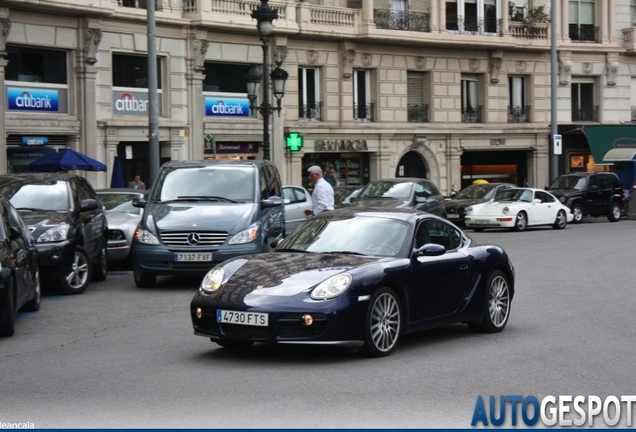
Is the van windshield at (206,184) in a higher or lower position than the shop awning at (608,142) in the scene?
lower

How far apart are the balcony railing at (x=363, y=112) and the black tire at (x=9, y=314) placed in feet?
104

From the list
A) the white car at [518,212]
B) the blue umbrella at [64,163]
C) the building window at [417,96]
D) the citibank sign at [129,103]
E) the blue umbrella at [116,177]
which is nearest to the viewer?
the blue umbrella at [64,163]

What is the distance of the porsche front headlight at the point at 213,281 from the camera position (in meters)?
10.4

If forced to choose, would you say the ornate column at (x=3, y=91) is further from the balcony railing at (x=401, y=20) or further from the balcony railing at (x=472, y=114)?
the balcony railing at (x=472, y=114)

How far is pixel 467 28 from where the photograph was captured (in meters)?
46.1

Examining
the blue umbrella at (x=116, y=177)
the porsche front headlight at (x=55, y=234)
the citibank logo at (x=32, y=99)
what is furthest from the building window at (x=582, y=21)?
the porsche front headlight at (x=55, y=234)

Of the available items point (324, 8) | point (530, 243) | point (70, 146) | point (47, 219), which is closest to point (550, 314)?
point (47, 219)

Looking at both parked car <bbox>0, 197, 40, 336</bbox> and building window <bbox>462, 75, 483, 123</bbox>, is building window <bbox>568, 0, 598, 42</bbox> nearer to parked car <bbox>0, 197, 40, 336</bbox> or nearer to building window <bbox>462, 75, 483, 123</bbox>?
building window <bbox>462, 75, 483, 123</bbox>

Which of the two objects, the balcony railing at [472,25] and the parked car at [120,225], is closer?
the parked car at [120,225]

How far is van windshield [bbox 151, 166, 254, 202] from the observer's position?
17.3 meters

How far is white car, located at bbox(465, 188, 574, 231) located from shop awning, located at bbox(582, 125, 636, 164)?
46.7 feet

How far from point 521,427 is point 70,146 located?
27.8m

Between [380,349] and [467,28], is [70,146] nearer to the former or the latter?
[467,28]

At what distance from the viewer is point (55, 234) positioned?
15867 mm
